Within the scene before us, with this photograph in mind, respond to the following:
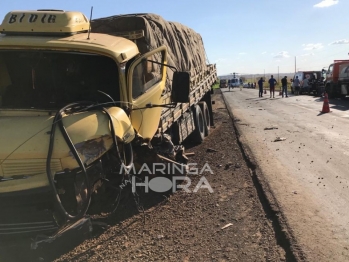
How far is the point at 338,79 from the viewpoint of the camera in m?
24.1

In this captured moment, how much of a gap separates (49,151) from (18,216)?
2.23 feet

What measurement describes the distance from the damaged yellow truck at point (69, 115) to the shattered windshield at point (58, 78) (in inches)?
0.5

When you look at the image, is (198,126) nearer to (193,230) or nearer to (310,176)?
(310,176)

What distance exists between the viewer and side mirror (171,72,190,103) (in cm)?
461

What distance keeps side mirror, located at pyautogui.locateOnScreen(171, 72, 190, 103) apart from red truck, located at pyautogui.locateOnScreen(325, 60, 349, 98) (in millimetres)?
20715

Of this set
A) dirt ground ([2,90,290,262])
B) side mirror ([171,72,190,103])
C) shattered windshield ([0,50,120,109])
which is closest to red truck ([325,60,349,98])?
dirt ground ([2,90,290,262])

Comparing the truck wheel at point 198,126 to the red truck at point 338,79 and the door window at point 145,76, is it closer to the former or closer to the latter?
the door window at point 145,76

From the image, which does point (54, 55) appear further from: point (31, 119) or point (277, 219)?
point (277, 219)

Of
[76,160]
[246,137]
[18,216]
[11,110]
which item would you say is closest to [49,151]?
[76,160]

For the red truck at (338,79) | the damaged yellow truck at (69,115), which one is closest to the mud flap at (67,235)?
the damaged yellow truck at (69,115)

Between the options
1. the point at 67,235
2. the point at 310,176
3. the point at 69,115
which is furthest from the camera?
the point at 310,176

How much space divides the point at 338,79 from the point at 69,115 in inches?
937

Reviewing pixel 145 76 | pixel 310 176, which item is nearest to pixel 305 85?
pixel 310 176

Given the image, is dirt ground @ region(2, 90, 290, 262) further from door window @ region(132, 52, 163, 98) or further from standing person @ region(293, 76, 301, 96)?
standing person @ region(293, 76, 301, 96)
